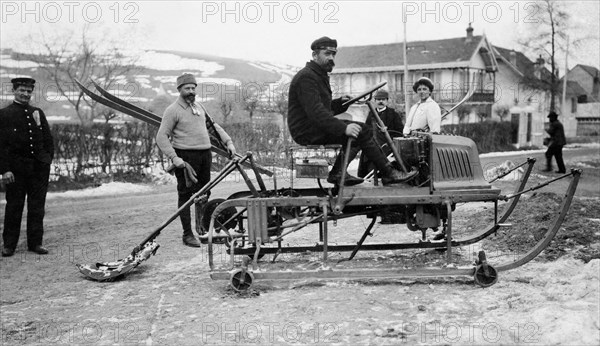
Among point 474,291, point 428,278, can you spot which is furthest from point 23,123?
point 474,291

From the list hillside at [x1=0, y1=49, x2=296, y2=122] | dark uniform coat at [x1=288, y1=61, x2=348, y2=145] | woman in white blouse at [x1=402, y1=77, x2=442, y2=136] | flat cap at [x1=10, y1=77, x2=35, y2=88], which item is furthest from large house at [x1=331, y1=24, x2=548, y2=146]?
dark uniform coat at [x1=288, y1=61, x2=348, y2=145]

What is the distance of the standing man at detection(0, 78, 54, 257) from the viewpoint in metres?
7.03

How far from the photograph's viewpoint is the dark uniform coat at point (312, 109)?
500 cm

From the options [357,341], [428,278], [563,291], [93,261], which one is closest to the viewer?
[357,341]

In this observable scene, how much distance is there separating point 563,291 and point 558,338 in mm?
924

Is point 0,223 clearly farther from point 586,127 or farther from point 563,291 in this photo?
point 586,127

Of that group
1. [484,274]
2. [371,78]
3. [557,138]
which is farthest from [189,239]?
[371,78]

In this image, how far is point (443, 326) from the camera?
4.00 metres

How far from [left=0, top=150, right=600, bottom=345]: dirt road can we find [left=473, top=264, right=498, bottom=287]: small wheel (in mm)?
73

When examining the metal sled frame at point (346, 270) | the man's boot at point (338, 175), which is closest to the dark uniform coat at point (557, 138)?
the metal sled frame at point (346, 270)

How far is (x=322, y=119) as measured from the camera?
5.00 metres

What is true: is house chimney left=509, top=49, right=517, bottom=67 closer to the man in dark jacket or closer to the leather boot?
the leather boot

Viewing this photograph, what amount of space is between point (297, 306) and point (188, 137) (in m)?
3.05

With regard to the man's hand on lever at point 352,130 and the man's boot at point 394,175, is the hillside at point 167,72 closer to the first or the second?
the man's boot at point 394,175
